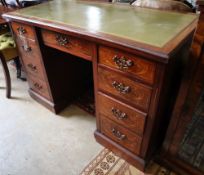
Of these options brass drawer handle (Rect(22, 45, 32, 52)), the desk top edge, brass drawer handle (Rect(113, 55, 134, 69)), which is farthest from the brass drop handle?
brass drawer handle (Rect(113, 55, 134, 69))

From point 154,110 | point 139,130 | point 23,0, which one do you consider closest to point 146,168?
point 139,130

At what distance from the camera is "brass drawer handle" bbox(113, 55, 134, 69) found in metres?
0.85

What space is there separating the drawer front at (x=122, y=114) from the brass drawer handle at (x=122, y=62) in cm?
24

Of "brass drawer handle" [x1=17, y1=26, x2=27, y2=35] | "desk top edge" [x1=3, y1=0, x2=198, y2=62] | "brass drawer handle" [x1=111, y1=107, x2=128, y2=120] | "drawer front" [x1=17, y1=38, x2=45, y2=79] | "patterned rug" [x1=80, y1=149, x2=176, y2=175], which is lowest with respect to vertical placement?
"patterned rug" [x1=80, y1=149, x2=176, y2=175]

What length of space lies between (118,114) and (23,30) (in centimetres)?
90

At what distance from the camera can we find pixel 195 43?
29.4 inches

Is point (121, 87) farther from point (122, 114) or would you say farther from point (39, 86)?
point (39, 86)

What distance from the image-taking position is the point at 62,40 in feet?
3.66

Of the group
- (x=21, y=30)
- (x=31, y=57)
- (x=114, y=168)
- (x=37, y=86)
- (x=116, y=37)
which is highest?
(x=116, y=37)

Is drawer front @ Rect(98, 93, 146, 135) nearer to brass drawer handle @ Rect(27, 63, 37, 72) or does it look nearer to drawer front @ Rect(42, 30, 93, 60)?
drawer front @ Rect(42, 30, 93, 60)

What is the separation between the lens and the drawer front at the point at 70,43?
1.02 meters

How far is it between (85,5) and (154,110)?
95 centimetres

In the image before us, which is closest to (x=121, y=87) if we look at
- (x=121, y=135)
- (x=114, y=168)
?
(x=121, y=135)

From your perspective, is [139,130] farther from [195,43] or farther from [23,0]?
[23,0]
